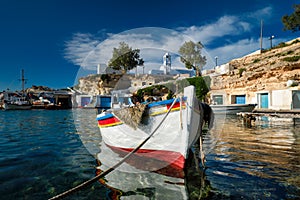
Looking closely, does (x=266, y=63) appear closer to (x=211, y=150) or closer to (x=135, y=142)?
(x=211, y=150)

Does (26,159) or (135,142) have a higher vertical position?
(135,142)

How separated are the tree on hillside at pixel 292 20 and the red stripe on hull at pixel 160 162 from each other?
44.9 metres

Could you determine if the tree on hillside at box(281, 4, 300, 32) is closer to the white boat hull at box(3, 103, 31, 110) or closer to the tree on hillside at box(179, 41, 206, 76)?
the tree on hillside at box(179, 41, 206, 76)

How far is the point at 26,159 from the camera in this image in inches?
237

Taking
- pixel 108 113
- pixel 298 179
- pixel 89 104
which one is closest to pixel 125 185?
pixel 108 113

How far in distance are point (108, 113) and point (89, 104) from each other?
119ft

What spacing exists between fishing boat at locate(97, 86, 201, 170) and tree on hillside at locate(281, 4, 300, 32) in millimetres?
44014

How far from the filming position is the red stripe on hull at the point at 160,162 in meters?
4.70

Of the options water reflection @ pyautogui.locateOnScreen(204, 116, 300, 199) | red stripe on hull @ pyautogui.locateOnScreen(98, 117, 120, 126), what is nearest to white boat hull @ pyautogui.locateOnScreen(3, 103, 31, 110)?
red stripe on hull @ pyautogui.locateOnScreen(98, 117, 120, 126)

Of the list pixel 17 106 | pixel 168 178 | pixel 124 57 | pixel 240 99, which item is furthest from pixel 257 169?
pixel 17 106

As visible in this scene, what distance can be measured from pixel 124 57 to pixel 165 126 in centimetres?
412

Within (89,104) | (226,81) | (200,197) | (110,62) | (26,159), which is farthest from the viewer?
(89,104)

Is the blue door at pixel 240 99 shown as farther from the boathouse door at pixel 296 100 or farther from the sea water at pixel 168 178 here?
the sea water at pixel 168 178

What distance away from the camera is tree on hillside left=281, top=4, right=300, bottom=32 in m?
35.9
